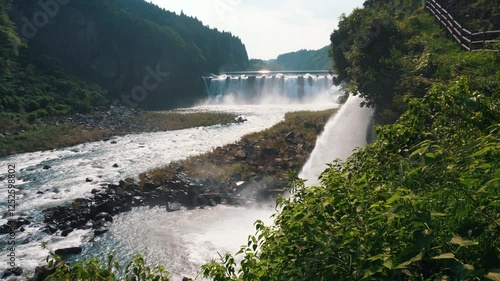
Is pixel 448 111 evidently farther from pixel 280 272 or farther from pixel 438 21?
pixel 438 21

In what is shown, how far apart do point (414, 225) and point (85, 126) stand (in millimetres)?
45894

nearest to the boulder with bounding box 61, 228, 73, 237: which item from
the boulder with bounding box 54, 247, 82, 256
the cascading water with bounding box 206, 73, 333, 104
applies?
the boulder with bounding box 54, 247, 82, 256

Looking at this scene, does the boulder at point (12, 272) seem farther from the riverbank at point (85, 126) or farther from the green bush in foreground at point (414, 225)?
the riverbank at point (85, 126)

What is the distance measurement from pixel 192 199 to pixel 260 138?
13443 mm

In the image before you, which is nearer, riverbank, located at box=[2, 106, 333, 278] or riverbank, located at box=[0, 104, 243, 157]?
riverbank, located at box=[2, 106, 333, 278]

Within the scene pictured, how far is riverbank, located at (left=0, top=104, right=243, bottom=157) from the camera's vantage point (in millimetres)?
32753

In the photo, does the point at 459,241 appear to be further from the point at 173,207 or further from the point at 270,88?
the point at 270,88

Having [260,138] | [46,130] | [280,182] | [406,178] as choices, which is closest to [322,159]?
[280,182]

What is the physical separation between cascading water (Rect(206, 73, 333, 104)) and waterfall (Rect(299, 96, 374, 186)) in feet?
169

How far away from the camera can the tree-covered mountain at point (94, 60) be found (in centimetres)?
5556

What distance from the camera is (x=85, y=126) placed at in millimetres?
42344

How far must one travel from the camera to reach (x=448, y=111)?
426cm

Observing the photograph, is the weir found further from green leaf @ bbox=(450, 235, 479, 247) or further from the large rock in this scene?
green leaf @ bbox=(450, 235, 479, 247)

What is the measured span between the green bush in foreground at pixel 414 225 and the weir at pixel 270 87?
70608 mm
